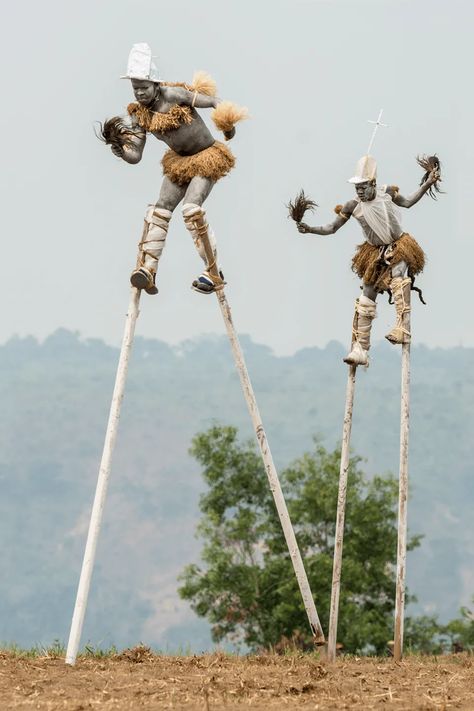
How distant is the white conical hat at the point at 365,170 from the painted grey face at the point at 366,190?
47mm

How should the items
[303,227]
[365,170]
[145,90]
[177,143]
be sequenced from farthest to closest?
1. [303,227]
2. [365,170]
3. [177,143]
4. [145,90]

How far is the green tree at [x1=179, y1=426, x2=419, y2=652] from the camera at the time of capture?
85.9 feet

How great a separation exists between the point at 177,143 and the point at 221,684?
179 inches

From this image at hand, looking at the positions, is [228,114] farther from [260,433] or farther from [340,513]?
[340,513]

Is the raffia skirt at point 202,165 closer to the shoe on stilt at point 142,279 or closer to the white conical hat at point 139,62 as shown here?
the white conical hat at point 139,62

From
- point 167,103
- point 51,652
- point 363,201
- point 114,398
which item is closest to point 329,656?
point 51,652

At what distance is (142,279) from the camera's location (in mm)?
10867

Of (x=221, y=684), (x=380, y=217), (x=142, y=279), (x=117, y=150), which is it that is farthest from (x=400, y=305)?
(x=221, y=684)

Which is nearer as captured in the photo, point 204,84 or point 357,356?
point 204,84

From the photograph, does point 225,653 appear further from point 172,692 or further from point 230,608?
point 230,608

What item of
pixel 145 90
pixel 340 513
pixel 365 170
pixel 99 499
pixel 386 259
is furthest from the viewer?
pixel 386 259

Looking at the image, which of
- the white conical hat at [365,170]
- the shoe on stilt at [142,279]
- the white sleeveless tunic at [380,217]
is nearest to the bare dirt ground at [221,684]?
the shoe on stilt at [142,279]

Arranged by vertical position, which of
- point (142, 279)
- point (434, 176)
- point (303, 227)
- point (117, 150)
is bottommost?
point (142, 279)

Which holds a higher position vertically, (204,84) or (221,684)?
(204,84)
